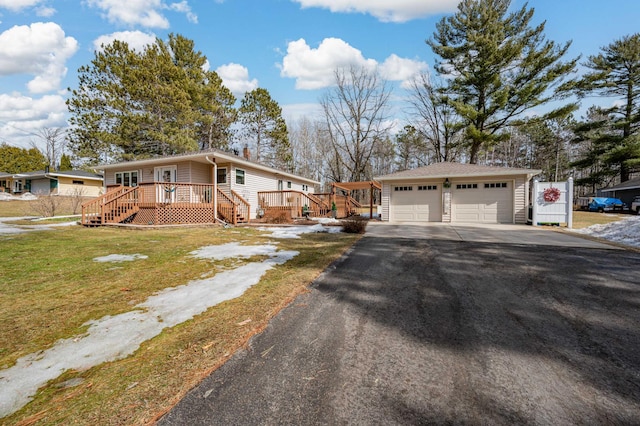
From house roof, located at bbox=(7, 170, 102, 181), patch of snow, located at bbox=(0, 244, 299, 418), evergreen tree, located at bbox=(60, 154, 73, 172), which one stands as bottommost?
patch of snow, located at bbox=(0, 244, 299, 418)

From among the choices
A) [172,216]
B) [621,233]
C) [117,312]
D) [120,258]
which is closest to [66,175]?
[172,216]

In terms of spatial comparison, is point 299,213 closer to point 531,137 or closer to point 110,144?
point 110,144

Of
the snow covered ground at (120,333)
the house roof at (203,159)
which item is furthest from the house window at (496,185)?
the snow covered ground at (120,333)

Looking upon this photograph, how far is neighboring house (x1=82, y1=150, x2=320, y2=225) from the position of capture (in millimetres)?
11414

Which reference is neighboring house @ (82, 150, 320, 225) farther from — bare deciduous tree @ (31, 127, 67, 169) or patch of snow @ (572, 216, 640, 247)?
bare deciduous tree @ (31, 127, 67, 169)

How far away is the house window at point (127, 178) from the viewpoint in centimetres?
1572

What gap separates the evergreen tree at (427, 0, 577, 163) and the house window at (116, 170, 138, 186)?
21800mm

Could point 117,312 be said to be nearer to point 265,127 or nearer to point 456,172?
point 456,172

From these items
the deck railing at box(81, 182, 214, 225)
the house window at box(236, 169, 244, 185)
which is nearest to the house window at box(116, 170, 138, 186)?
the deck railing at box(81, 182, 214, 225)

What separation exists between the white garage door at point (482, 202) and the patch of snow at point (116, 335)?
40.8ft

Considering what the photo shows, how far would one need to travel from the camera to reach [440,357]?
2135 millimetres

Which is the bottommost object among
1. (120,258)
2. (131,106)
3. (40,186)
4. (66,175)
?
(120,258)

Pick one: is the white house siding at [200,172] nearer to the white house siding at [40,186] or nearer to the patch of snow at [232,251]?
the patch of snow at [232,251]

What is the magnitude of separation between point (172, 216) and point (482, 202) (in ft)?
47.7
